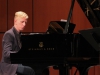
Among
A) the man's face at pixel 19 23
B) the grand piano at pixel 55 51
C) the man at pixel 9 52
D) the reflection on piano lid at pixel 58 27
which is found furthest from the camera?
the man's face at pixel 19 23

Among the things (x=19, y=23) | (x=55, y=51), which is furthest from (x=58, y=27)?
(x=19, y=23)

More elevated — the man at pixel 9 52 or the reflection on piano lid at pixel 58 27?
the reflection on piano lid at pixel 58 27

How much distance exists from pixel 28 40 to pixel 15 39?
0.54 meters

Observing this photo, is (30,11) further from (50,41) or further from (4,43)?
(50,41)

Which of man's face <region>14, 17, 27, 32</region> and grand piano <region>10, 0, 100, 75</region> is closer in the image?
grand piano <region>10, 0, 100, 75</region>

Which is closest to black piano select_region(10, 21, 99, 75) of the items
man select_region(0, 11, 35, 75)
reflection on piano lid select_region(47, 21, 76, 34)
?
reflection on piano lid select_region(47, 21, 76, 34)

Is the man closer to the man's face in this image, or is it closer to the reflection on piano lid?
the man's face

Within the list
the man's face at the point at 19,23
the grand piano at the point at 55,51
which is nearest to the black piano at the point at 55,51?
the grand piano at the point at 55,51

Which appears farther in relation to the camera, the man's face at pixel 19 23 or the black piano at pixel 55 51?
the man's face at pixel 19 23

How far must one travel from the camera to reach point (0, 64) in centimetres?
374

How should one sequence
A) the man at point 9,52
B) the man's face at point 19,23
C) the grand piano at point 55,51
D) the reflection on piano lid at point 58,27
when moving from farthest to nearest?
the man's face at point 19,23 → the man at point 9,52 → the reflection on piano lid at point 58,27 → the grand piano at point 55,51

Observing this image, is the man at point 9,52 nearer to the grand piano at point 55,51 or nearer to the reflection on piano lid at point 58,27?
the grand piano at point 55,51

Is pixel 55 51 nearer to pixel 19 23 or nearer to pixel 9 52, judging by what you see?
pixel 9 52

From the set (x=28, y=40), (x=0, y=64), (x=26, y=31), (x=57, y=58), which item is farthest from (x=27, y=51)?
(x=26, y=31)
